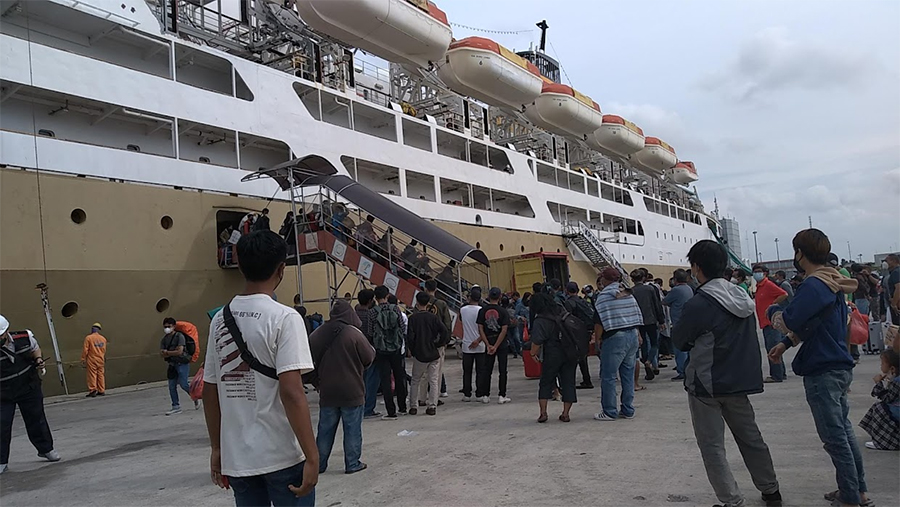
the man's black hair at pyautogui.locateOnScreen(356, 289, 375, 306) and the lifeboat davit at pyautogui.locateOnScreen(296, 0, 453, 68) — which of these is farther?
the lifeboat davit at pyautogui.locateOnScreen(296, 0, 453, 68)

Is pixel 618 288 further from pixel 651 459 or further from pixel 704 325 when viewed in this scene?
pixel 704 325

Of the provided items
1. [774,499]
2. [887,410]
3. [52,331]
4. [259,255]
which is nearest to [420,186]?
[52,331]

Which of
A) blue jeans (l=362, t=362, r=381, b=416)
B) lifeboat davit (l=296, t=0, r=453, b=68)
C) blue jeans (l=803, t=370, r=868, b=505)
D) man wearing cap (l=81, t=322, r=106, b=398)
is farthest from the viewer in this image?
lifeboat davit (l=296, t=0, r=453, b=68)

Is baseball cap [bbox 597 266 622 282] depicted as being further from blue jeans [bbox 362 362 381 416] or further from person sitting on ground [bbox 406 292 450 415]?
blue jeans [bbox 362 362 381 416]

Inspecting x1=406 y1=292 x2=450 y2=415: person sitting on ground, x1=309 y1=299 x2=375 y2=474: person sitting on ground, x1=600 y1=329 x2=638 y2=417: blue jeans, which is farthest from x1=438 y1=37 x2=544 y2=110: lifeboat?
x1=309 y1=299 x2=375 y2=474: person sitting on ground

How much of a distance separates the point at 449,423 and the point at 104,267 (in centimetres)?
754

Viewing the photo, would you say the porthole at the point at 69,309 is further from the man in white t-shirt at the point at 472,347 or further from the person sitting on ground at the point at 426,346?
the man in white t-shirt at the point at 472,347

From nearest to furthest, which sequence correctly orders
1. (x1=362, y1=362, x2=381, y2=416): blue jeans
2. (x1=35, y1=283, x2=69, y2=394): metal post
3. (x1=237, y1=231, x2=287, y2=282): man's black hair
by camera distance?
(x1=237, y1=231, x2=287, y2=282): man's black hair
(x1=362, y1=362, x2=381, y2=416): blue jeans
(x1=35, y1=283, x2=69, y2=394): metal post

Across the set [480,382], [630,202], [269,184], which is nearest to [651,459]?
[480,382]

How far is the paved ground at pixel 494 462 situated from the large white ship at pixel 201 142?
3.88m

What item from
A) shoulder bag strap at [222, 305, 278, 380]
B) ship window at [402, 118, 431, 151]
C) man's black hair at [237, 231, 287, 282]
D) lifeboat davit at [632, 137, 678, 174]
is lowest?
shoulder bag strap at [222, 305, 278, 380]

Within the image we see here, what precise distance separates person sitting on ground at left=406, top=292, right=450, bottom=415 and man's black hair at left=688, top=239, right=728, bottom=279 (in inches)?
149

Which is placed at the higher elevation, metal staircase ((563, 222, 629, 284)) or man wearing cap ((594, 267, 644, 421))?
metal staircase ((563, 222, 629, 284))

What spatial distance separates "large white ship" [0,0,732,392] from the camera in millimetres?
9766
